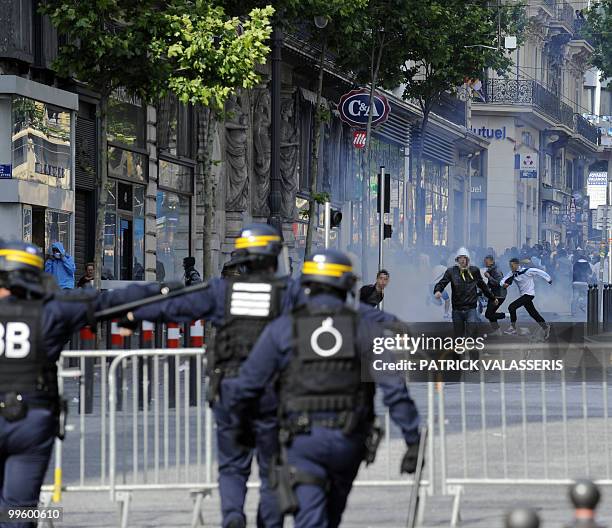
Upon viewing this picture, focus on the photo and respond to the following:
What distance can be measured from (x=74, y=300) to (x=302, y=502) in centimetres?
163

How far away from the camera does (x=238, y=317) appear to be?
28.8 ft

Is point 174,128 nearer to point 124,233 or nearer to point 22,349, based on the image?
point 124,233

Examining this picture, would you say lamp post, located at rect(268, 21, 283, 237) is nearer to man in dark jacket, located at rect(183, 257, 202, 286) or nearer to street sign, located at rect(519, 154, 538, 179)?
man in dark jacket, located at rect(183, 257, 202, 286)

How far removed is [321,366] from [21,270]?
5.30 feet

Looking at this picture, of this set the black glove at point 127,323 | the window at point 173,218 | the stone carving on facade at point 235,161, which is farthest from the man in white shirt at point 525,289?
the black glove at point 127,323

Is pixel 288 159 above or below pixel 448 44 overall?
below

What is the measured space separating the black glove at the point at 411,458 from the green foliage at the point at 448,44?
30.3m

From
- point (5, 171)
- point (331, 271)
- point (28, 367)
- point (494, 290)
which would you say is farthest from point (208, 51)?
point (331, 271)

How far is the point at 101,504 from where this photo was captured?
11.3 m

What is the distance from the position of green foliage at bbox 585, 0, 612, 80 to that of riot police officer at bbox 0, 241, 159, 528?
47.0 meters

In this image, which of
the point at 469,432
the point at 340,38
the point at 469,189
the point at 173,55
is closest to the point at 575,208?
the point at 469,189

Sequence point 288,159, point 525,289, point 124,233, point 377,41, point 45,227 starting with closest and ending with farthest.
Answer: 1. point 45,227
2. point 525,289
3. point 124,233
4. point 377,41
5. point 288,159

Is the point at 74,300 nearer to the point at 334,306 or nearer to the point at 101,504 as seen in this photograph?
the point at 334,306

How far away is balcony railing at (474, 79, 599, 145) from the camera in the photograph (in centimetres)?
6869
